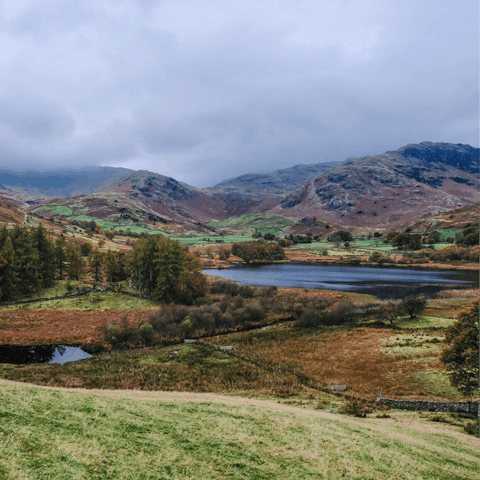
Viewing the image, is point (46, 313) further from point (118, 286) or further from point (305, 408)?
point (305, 408)

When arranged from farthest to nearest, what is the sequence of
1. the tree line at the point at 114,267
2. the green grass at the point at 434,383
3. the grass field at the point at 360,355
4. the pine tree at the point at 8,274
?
the tree line at the point at 114,267 < the pine tree at the point at 8,274 < the grass field at the point at 360,355 < the green grass at the point at 434,383

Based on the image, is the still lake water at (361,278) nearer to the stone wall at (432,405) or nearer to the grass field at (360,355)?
the grass field at (360,355)

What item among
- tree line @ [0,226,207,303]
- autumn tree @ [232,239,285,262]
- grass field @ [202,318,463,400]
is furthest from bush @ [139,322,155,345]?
autumn tree @ [232,239,285,262]

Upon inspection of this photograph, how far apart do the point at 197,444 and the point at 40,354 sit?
45.3 metres

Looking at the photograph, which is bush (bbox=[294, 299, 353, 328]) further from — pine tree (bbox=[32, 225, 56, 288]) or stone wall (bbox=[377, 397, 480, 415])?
pine tree (bbox=[32, 225, 56, 288])

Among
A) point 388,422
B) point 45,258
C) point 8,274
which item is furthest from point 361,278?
point 8,274

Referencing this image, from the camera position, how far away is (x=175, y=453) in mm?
14492

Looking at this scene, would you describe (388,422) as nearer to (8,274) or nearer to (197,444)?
(197,444)

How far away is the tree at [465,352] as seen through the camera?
1091 inches

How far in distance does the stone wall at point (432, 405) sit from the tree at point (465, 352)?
1256mm

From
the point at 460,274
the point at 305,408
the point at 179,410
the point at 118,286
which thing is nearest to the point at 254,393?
the point at 305,408

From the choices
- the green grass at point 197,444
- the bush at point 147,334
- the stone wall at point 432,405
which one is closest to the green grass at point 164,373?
the bush at point 147,334

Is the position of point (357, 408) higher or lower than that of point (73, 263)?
lower

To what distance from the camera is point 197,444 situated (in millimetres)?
15859
